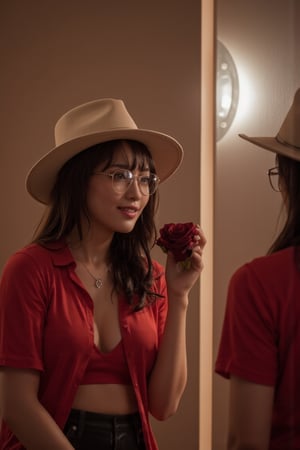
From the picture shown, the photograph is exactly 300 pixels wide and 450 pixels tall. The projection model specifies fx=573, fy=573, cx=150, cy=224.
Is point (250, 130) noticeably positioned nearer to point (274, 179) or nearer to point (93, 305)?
point (274, 179)

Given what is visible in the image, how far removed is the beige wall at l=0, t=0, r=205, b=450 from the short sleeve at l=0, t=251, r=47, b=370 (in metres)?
0.25

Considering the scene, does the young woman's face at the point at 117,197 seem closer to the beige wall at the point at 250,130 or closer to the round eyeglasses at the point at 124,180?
the round eyeglasses at the point at 124,180

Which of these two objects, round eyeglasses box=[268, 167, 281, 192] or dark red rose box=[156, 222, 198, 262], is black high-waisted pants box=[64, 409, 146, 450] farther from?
round eyeglasses box=[268, 167, 281, 192]

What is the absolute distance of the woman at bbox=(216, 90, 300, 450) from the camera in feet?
1.77

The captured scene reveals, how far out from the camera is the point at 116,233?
3.65ft

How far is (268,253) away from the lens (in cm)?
56

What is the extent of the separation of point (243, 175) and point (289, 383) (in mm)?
223

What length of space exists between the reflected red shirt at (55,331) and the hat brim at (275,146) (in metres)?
0.48

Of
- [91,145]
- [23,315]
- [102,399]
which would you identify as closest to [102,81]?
[91,145]

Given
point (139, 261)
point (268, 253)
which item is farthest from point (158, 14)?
point (268, 253)

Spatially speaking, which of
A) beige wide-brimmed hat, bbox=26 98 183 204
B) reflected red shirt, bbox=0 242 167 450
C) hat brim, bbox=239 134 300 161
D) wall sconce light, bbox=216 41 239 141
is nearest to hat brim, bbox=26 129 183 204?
beige wide-brimmed hat, bbox=26 98 183 204

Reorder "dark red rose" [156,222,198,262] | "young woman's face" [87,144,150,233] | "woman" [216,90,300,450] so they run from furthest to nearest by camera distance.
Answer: "young woman's face" [87,144,150,233]
"dark red rose" [156,222,198,262]
"woman" [216,90,300,450]

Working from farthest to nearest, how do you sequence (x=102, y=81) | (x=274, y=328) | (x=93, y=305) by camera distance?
1. (x=102, y=81)
2. (x=93, y=305)
3. (x=274, y=328)

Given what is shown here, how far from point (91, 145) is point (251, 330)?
22.0 inches
